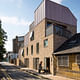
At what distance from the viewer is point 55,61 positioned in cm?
1981

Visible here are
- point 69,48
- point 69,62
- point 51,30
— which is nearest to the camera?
point 69,62

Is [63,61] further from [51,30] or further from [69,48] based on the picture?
[51,30]

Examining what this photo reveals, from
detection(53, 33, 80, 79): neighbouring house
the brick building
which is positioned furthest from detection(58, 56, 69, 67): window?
the brick building

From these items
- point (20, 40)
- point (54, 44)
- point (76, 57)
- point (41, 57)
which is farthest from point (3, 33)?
point (20, 40)

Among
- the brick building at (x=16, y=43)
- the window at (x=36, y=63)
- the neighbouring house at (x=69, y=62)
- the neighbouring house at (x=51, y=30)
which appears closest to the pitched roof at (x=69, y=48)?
the neighbouring house at (x=69, y=62)

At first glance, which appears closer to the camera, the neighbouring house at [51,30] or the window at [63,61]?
the window at [63,61]

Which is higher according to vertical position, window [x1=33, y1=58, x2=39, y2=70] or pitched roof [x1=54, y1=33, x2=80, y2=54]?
pitched roof [x1=54, y1=33, x2=80, y2=54]

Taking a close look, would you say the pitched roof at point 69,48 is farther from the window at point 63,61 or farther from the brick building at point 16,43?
the brick building at point 16,43

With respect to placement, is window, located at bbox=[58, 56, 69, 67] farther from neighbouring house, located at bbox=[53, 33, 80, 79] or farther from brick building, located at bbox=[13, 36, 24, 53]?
brick building, located at bbox=[13, 36, 24, 53]

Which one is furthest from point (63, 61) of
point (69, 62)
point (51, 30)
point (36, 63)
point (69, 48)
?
point (36, 63)

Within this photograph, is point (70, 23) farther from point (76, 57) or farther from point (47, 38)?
point (76, 57)

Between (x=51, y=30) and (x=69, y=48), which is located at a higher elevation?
(x=51, y=30)

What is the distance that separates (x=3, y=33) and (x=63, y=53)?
15.8 meters

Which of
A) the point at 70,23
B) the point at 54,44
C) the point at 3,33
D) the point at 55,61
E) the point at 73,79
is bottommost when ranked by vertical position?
the point at 73,79
